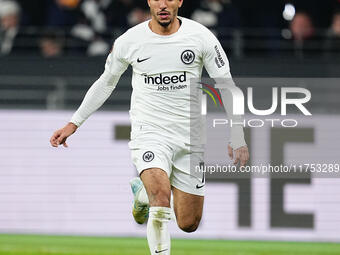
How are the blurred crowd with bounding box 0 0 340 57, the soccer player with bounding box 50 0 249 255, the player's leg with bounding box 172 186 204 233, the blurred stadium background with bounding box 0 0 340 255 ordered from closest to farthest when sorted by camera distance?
the soccer player with bounding box 50 0 249 255 → the player's leg with bounding box 172 186 204 233 → the blurred stadium background with bounding box 0 0 340 255 → the blurred crowd with bounding box 0 0 340 57

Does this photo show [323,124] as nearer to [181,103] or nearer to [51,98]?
[51,98]

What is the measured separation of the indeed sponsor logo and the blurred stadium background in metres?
4.95

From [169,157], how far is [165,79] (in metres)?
0.65

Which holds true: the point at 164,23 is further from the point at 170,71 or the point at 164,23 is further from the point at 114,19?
the point at 114,19

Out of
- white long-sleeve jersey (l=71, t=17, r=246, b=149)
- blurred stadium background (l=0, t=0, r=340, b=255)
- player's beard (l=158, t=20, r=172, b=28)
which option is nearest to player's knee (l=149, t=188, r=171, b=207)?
white long-sleeve jersey (l=71, t=17, r=246, b=149)

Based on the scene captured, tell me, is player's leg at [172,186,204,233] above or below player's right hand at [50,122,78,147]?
below

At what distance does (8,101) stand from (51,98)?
599 millimetres

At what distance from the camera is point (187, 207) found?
28.4ft

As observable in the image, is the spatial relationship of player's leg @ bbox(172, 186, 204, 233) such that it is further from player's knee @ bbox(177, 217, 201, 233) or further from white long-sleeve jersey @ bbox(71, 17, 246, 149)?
white long-sleeve jersey @ bbox(71, 17, 246, 149)

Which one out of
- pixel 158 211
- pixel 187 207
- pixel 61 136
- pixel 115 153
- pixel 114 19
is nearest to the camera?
pixel 158 211

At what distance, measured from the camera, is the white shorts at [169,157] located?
319 inches

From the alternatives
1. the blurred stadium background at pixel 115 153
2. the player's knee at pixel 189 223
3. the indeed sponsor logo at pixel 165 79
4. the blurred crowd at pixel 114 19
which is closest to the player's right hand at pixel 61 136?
the indeed sponsor logo at pixel 165 79

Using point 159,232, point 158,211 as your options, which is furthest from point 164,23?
point 159,232

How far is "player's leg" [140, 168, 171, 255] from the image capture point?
7852 mm
